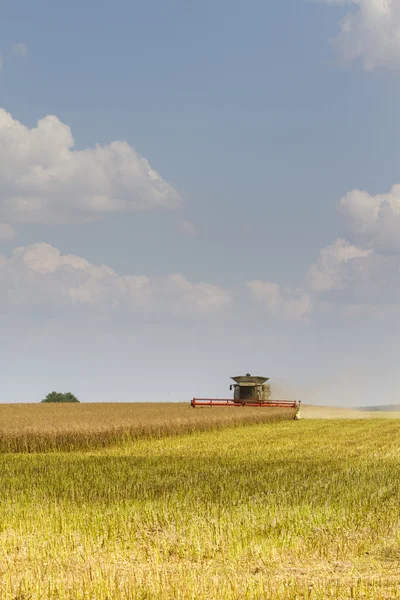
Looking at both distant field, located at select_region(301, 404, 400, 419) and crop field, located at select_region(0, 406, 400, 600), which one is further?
distant field, located at select_region(301, 404, 400, 419)

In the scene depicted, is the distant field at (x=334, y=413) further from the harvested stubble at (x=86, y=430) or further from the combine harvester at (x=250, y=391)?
the harvested stubble at (x=86, y=430)

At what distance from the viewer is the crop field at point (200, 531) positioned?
25.8 ft

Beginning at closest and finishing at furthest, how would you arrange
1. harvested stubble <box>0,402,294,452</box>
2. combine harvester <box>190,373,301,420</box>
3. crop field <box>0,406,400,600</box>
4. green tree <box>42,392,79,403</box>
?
crop field <box>0,406,400,600</box> → harvested stubble <box>0,402,294,452</box> → combine harvester <box>190,373,301,420</box> → green tree <box>42,392,79,403</box>

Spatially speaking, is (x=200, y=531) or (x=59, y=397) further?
(x=59, y=397)

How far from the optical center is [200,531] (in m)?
10.2

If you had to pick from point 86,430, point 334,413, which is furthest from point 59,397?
point 86,430

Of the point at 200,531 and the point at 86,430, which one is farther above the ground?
the point at 86,430

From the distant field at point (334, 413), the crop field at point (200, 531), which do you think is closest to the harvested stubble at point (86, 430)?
the crop field at point (200, 531)

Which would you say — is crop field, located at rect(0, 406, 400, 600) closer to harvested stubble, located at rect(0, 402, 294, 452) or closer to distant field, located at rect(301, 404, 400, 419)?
harvested stubble, located at rect(0, 402, 294, 452)

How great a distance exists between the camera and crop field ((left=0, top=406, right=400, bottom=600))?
7875 mm

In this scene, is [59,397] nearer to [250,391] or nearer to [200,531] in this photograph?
[250,391]

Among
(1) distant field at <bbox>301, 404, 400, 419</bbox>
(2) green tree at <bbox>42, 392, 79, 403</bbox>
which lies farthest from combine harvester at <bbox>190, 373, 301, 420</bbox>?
(2) green tree at <bbox>42, 392, 79, 403</bbox>

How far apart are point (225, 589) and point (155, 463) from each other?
36.3ft

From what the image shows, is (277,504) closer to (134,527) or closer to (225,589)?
(134,527)
